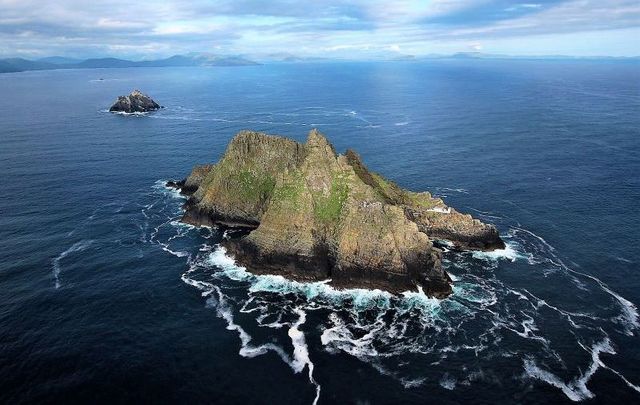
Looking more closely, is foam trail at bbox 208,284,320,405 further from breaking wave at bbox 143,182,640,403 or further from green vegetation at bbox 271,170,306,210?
green vegetation at bbox 271,170,306,210

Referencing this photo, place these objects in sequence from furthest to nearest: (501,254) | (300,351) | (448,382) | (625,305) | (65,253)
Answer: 1. (501,254)
2. (65,253)
3. (625,305)
4. (300,351)
5. (448,382)

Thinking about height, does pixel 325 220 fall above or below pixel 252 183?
below

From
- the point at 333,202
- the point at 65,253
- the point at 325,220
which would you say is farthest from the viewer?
the point at 65,253

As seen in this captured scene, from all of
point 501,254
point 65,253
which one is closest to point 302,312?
point 501,254

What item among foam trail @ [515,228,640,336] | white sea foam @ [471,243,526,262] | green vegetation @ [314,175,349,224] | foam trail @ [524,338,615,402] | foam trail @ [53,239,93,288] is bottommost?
foam trail @ [524,338,615,402]

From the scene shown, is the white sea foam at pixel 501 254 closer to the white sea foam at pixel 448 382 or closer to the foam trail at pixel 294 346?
the white sea foam at pixel 448 382

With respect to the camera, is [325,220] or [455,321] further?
[325,220]

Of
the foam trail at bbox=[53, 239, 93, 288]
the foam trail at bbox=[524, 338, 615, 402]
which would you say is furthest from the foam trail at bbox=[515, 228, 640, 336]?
the foam trail at bbox=[53, 239, 93, 288]

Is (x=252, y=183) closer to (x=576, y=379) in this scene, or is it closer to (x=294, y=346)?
(x=294, y=346)
